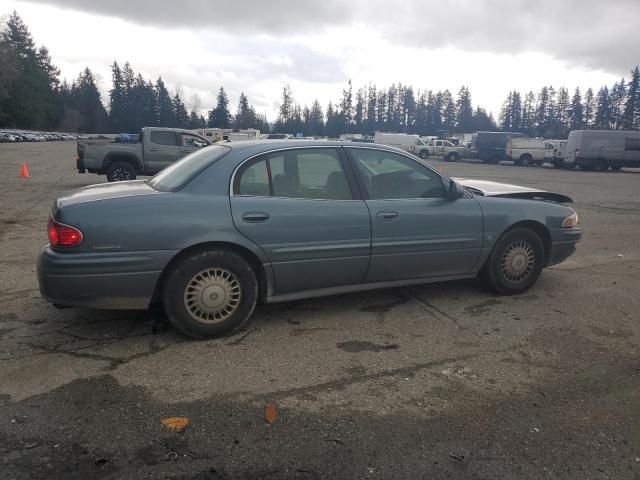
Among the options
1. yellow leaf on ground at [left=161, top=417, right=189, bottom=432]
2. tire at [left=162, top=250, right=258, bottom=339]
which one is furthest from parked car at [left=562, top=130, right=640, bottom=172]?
yellow leaf on ground at [left=161, top=417, right=189, bottom=432]

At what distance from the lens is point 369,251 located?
176 inches

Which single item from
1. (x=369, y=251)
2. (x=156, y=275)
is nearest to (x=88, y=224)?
(x=156, y=275)

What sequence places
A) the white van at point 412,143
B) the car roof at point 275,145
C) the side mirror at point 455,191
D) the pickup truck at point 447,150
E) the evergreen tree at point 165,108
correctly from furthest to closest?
1. the evergreen tree at point 165,108
2. the white van at point 412,143
3. the pickup truck at point 447,150
4. the side mirror at point 455,191
5. the car roof at point 275,145

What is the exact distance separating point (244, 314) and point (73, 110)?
115m

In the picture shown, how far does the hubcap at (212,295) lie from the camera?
3.95 metres

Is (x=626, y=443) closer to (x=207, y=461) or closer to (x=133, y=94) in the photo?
(x=207, y=461)

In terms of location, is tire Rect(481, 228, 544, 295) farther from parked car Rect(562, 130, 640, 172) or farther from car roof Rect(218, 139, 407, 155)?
parked car Rect(562, 130, 640, 172)

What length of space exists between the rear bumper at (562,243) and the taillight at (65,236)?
4.46 metres

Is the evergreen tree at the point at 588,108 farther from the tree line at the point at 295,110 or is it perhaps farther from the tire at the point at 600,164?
the tire at the point at 600,164

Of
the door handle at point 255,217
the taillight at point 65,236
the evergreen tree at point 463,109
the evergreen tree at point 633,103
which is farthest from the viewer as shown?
the evergreen tree at point 463,109

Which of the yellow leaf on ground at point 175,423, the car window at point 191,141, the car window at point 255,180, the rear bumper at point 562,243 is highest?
the car window at point 191,141

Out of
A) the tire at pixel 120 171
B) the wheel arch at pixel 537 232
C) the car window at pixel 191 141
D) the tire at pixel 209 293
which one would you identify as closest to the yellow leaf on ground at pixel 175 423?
the tire at pixel 209 293

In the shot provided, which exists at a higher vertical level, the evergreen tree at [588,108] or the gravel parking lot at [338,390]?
the evergreen tree at [588,108]

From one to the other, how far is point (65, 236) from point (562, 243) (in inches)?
185
